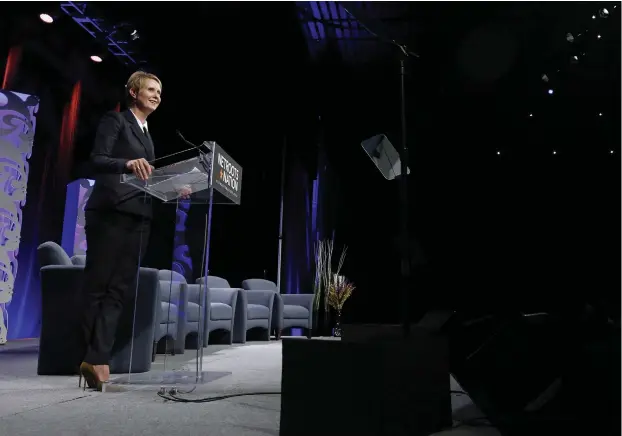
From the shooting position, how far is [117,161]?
1987mm

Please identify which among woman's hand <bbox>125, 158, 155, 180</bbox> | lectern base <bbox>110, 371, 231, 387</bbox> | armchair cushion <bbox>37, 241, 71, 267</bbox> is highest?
woman's hand <bbox>125, 158, 155, 180</bbox>

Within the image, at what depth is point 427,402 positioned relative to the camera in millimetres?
1355

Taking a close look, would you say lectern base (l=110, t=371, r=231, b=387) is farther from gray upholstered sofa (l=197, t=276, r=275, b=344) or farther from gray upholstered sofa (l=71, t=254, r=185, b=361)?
gray upholstered sofa (l=197, t=276, r=275, b=344)

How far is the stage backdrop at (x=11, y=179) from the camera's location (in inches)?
190

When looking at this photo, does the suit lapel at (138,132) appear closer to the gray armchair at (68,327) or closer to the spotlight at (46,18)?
the gray armchair at (68,327)

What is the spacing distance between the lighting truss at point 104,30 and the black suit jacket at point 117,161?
4.18 m

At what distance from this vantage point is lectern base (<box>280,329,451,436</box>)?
1.11m

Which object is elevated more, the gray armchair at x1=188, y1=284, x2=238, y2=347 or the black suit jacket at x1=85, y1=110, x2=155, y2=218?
the black suit jacket at x1=85, y1=110, x2=155, y2=218

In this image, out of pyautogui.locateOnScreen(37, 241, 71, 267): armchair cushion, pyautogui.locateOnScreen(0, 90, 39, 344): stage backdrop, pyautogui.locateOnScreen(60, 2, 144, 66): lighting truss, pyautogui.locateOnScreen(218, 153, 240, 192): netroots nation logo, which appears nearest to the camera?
pyautogui.locateOnScreen(218, 153, 240, 192): netroots nation logo

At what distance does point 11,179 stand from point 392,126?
15.0 ft

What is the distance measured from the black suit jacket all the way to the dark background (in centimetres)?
33

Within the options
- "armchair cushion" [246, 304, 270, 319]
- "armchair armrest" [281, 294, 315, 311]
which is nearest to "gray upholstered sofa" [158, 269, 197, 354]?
"armchair cushion" [246, 304, 270, 319]

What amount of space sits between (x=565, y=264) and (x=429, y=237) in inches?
56.9

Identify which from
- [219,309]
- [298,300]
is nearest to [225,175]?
[219,309]
